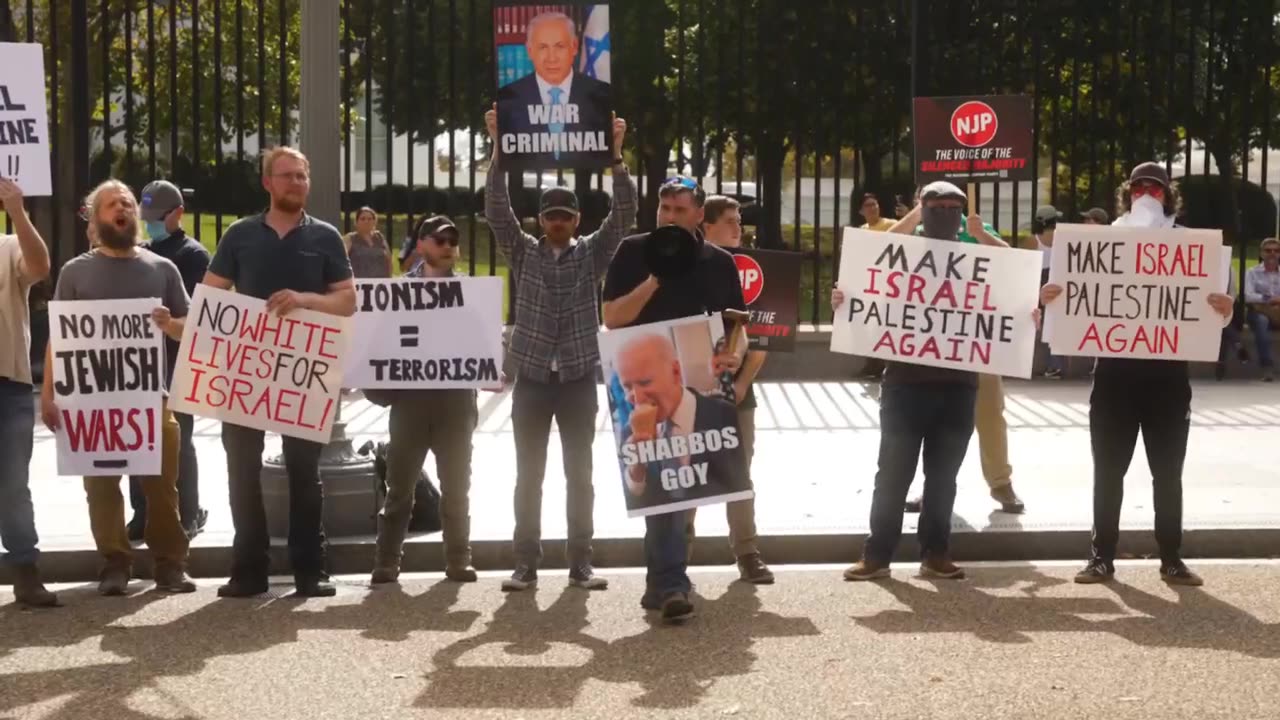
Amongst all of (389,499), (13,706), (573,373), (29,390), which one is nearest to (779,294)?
(573,373)

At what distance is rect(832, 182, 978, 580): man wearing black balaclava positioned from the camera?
890 cm

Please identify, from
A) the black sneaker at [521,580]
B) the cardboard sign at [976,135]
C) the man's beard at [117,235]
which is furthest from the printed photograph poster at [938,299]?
the cardboard sign at [976,135]

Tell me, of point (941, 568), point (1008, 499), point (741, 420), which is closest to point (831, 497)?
point (1008, 499)

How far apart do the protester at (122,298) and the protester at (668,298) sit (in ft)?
6.56

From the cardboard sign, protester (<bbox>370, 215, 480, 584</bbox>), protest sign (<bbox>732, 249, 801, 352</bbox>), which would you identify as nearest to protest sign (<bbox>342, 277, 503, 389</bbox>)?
protester (<bbox>370, 215, 480, 584</bbox>)

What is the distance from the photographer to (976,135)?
15.2 meters

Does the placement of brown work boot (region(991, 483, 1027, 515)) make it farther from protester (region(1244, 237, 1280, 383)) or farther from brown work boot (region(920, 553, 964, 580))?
Answer: protester (region(1244, 237, 1280, 383))

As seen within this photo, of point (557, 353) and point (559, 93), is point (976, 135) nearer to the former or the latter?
point (559, 93)

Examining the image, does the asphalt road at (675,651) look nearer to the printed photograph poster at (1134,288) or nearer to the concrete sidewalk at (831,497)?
the concrete sidewalk at (831,497)

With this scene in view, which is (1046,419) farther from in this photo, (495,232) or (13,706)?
(13,706)

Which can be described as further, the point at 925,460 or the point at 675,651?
the point at 925,460

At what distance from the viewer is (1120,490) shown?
894 cm

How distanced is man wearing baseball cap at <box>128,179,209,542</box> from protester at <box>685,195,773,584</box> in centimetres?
240

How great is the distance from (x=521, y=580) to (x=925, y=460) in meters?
1.88
